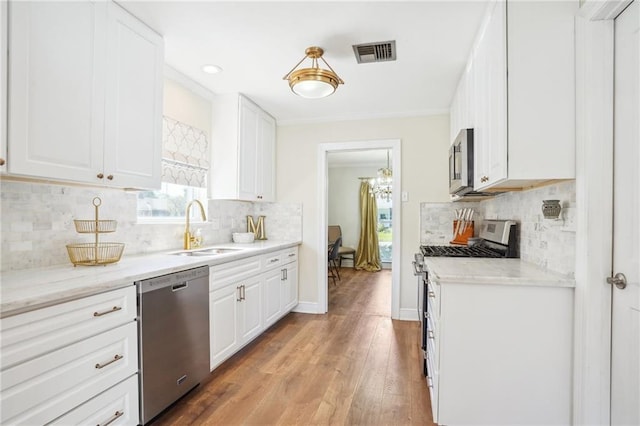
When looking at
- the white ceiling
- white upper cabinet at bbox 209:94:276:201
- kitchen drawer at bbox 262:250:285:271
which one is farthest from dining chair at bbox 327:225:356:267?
the white ceiling

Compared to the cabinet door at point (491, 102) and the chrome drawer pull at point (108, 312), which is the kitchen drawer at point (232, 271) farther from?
the cabinet door at point (491, 102)

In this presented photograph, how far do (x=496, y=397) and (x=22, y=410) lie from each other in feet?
6.56

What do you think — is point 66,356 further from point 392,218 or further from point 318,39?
point 392,218

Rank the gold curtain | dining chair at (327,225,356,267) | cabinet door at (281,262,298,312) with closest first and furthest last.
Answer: cabinet door at (281,262,298,312), dining chair at (327,225,356,267), the gold curtain

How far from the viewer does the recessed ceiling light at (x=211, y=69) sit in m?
2.64

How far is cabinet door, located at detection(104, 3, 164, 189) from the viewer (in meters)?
1.86

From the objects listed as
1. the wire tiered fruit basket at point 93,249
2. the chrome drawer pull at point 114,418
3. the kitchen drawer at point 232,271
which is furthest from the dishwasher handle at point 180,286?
the chrome drawer pull at point 114,418

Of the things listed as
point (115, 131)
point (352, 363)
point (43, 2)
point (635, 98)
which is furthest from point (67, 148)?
point (635, 98)

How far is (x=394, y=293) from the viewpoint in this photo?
3736 millimetres

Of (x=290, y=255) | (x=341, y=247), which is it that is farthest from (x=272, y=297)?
(x=341, y=247)

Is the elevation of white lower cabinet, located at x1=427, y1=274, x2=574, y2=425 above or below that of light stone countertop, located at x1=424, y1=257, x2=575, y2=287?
below

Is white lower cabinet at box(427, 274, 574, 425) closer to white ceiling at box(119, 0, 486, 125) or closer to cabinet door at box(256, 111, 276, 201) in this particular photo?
white ceiling at box(119, 0, 486, 125)

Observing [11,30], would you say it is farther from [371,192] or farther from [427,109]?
[371,192]

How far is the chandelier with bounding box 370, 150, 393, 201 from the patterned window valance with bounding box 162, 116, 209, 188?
367 centimetres
